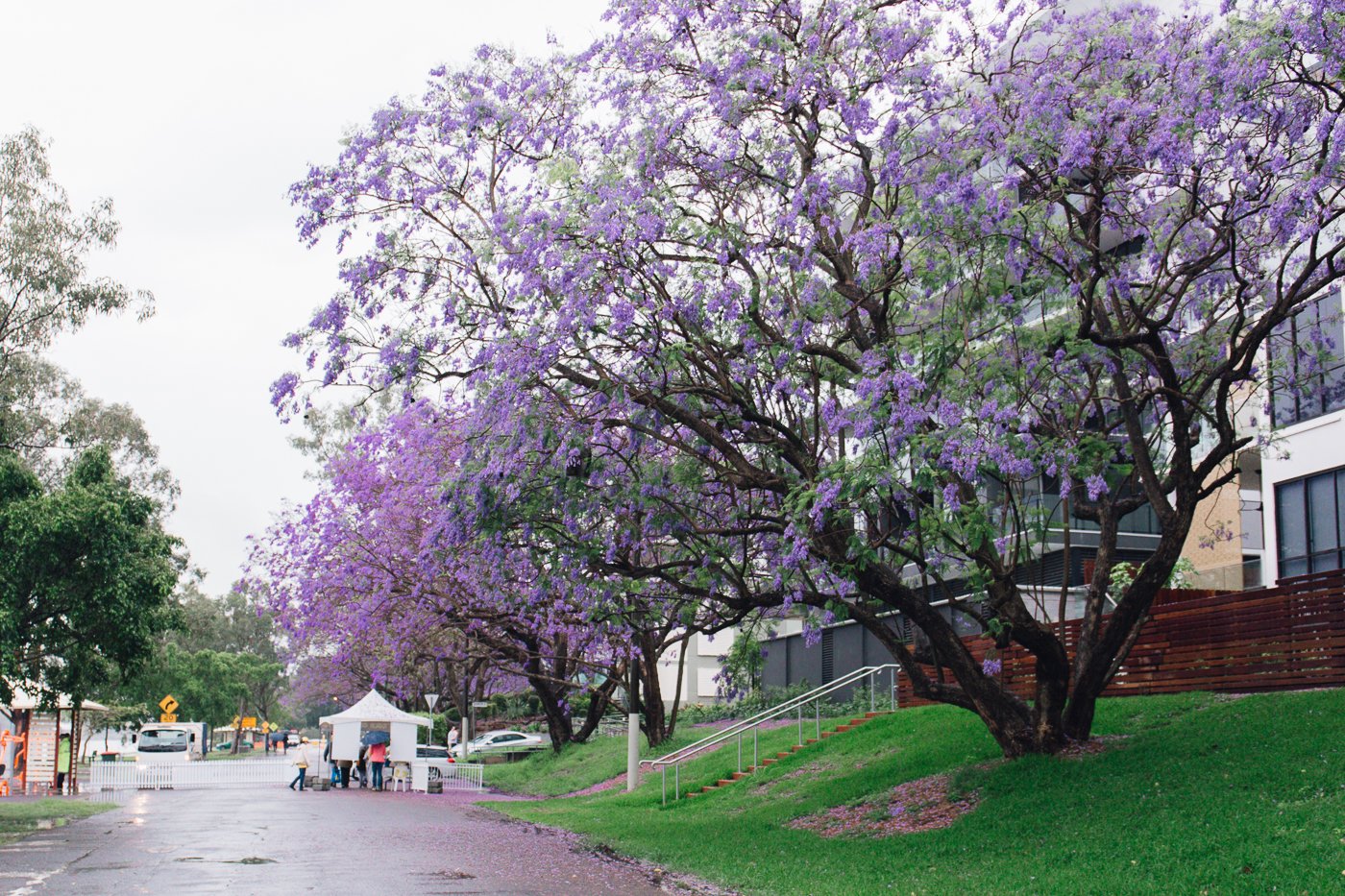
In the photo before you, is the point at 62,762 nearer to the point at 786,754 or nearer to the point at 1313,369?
the point at 786,754

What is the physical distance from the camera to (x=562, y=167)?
16047 mm

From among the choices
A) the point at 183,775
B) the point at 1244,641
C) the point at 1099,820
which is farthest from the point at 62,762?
the point at 1099,820

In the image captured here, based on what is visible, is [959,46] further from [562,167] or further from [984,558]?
[984,558]

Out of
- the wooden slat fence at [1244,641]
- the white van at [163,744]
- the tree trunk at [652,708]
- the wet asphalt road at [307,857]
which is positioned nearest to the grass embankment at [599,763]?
the tree trunk at [652,708]

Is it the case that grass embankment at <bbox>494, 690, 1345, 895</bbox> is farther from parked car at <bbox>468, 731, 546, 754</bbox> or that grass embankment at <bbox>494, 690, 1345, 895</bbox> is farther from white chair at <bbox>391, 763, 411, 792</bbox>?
parked car at <bbox>468, 731, 546, 754</bbox>

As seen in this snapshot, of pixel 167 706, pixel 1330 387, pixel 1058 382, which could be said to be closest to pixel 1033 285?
pixel 1058 382

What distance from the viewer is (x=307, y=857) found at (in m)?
15.9

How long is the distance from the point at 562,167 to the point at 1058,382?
7.04 meters

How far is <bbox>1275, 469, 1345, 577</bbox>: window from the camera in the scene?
80.2ft

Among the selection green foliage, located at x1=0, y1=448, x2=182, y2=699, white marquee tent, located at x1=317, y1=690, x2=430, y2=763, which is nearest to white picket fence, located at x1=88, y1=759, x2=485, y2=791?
white marquee tent, located at x1=317, y1=690, x2=430, y2=763

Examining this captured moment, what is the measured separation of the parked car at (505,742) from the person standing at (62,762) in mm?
18535

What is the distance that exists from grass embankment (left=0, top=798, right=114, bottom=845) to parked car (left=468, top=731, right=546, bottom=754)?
24.2 meters

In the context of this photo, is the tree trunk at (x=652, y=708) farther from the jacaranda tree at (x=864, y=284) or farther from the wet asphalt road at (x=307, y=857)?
the jacaranda tree at (x=864, y=284)

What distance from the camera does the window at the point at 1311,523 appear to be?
80.2 feet
